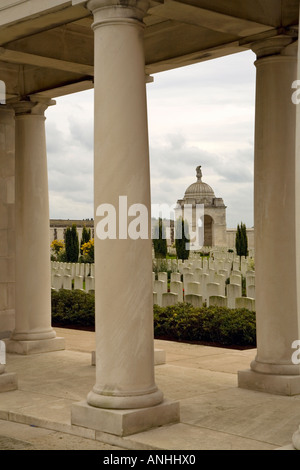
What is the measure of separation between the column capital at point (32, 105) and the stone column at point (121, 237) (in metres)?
7.46

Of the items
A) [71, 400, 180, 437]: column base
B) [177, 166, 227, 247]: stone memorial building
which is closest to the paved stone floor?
[71, 400, 180, 437]: column base

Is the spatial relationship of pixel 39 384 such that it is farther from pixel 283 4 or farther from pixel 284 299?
pixel 283 4

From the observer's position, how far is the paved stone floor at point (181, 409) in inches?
376

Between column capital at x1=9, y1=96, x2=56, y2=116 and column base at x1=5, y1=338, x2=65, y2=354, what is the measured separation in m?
5.59

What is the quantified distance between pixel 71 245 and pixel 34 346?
31370 mm

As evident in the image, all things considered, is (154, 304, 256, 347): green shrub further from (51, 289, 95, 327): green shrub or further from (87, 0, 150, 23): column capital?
(87, 0, 150, 23): column capital

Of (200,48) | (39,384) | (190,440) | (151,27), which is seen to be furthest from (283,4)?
(39,384)

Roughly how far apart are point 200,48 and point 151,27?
1312mm

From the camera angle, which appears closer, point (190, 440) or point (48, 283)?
point (190, 440)

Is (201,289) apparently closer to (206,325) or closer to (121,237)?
(206,325)

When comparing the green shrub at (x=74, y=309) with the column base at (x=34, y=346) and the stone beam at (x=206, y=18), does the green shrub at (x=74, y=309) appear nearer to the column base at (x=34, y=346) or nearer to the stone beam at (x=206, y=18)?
the column base at (x=34, y=346)

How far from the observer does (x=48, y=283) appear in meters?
18.0
